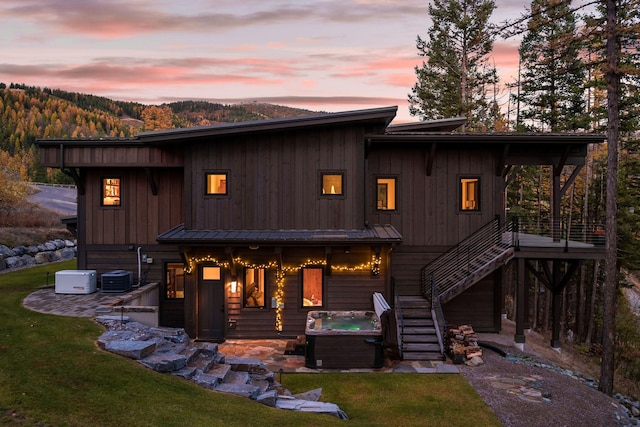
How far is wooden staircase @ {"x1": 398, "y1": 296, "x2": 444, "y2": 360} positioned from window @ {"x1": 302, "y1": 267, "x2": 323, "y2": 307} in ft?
9.30

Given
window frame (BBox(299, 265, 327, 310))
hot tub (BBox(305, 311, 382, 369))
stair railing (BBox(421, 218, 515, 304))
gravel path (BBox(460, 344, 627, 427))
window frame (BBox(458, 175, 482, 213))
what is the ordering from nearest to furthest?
gravel path (BBox(460, 344, 627, 427)) < hot tub (BBox(305, 311, 382, 369)) < window frame (BBox(299, 265, 327, 310)) < stair railing (BBox(421, 218, 515, 304)) < window frame (BBox(458, 175, 482, 213))

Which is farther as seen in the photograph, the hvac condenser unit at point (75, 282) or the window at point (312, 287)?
the window at point (312, 287)

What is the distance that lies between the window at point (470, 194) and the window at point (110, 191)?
41.9 ft

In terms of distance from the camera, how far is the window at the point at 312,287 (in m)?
15.1

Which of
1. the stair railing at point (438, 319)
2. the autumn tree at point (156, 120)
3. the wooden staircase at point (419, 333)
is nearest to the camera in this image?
the wooden staircase at point (419, 333)

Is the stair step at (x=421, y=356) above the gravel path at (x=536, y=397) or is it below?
above

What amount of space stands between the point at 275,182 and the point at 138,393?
887 centimetres

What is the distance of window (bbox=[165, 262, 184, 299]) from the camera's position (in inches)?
634

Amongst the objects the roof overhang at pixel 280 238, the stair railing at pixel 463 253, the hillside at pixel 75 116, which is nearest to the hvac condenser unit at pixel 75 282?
the roof overhang at pixel 280 238

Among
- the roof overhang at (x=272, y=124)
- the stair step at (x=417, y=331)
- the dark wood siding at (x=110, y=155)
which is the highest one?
the roof overhang at (x=272, y=124)

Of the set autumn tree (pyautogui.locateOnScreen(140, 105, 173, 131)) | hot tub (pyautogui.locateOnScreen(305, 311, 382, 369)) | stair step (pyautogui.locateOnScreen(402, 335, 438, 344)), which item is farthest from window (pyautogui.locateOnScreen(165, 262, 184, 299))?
autumn tree (pyautogui.locateOnScreen(140, 105, 173, 131))

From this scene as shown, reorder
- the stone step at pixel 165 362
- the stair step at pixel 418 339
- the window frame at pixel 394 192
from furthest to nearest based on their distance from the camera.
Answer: the window frame at pixel 394 192 → the stair step at pixel 418 339 → the stone step at pixel 165 362

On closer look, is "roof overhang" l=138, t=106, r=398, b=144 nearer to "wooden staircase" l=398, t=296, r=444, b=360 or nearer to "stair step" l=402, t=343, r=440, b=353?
"wooden staircase" l=398, t=296, r=444, b=360

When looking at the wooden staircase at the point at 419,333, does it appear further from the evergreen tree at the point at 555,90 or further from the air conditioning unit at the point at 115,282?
the evergreen tree at the point at 555,90
